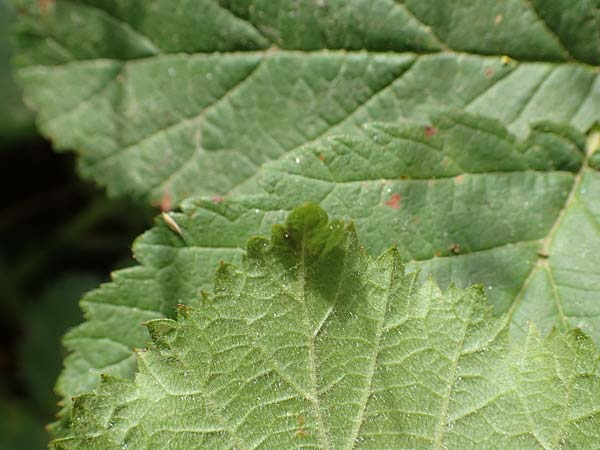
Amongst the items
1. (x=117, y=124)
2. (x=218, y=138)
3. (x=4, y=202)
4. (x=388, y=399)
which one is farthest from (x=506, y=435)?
(x=4, y=202)

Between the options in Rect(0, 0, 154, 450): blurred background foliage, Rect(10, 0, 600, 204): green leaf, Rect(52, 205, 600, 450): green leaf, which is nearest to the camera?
Rect(52, 205, 600, 450): green leaf

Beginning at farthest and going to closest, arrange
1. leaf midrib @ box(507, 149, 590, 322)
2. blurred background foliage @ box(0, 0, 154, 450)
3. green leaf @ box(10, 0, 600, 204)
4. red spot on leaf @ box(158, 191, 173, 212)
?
blurred background foliage @ box(0, 0, 154, 450) → red spot on leaf @ box(158, 191, 173, 212) → green leaf @ box(10, 0, 600, 204) → leaf midrib @ box(507, 149, 590, 322)

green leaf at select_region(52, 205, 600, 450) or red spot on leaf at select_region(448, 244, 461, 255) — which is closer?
green leaf at select_region(52, 205, 600, 450)

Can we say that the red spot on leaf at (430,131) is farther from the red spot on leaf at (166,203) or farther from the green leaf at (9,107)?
the green leaf at (9,107)

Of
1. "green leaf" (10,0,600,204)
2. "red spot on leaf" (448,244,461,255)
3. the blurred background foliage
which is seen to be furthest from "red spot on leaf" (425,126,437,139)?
the blurred background foliage

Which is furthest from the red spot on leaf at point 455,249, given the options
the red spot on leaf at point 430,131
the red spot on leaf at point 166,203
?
the red spot on leaf at point 166,203

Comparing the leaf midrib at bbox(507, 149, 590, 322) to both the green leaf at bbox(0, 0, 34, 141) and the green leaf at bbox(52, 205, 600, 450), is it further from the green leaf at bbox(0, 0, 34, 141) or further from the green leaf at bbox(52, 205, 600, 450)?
the green leaf at bbox(0, 0, 34, 141)

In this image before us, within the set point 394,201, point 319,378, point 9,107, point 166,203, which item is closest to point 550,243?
point 394,201

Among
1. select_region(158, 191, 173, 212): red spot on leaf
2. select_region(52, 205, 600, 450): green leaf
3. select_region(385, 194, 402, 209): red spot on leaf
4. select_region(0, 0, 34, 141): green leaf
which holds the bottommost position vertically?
select_region(52, 205, 600, 450): green leaf
